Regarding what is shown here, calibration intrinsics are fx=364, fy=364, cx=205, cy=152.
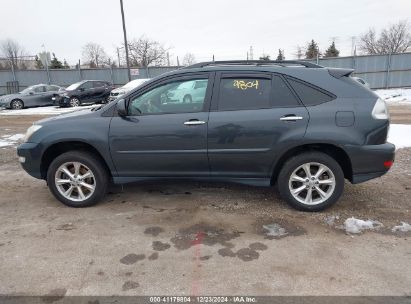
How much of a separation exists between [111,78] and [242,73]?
79.3 ft

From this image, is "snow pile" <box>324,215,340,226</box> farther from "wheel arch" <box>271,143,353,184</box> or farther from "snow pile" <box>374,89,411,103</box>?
"snow pile" <box>374,89,411,103</box>

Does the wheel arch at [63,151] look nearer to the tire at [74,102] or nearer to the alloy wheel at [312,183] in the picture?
the alloy wheel at [312,183]

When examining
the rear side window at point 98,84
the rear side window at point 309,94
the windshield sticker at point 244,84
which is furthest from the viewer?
the rear side window at point 98,84

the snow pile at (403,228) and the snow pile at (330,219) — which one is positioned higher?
the snow pile at (330,219)

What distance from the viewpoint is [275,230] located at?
3885 millimetres

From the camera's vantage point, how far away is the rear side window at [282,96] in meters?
4.12

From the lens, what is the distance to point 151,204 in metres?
4.68

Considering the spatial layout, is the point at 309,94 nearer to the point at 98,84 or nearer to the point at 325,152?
the point at 325,152

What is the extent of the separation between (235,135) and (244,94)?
497 mm

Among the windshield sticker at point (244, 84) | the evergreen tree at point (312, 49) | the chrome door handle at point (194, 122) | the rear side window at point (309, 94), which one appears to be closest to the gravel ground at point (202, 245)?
the chrome door handle at point (194, 122)

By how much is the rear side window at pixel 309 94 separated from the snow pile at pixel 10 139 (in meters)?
7.31

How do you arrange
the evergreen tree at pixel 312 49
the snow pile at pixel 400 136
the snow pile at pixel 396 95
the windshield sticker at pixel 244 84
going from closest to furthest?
the windshield sticker at pixel 244 84, the snow pile at pixel 400 136, the snow pile at pixel 396 95, the evergreen tree at pixel 312 49

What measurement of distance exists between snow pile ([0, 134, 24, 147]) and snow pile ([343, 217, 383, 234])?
7.88m

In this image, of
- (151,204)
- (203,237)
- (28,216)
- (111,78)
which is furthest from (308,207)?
(111,78)
